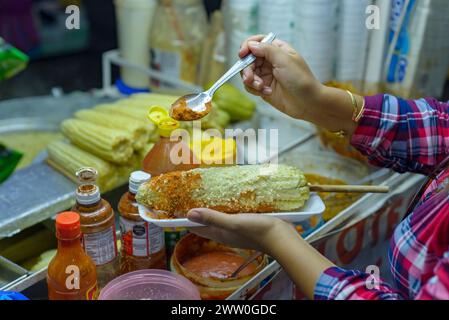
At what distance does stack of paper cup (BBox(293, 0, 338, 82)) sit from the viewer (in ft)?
6.06

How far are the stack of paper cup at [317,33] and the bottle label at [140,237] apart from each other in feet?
3.18

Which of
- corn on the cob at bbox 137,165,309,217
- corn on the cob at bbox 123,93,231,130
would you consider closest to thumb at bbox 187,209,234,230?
corn on the cob at bbox 137,165,309,217

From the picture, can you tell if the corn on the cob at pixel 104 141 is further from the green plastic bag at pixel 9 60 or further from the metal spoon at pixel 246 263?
the metal spoon at pixel 246 263

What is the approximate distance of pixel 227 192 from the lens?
1149 millimetres

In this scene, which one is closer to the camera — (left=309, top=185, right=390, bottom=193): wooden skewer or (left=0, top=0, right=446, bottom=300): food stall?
(left=309, top=185, right=390, bottom=193): wooden skewer

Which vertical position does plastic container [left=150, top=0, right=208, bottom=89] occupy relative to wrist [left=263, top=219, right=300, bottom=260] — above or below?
above

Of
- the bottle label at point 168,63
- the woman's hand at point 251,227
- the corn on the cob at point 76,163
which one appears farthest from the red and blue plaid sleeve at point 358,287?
the bottle label at point 168,63

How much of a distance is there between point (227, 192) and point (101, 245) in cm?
30

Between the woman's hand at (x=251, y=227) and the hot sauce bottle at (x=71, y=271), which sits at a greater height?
the woman's hand at (x=251, y=227)

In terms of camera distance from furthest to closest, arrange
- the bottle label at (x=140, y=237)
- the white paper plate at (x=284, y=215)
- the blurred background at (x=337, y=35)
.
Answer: the blurred background at (x=337, y=35), the bottle label at (x=140, y=237), the white paper plate at (x=284, y=215)

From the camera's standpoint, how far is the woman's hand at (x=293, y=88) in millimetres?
1278

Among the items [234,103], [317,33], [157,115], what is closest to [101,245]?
[157,115]

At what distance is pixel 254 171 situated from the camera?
1.19 metres

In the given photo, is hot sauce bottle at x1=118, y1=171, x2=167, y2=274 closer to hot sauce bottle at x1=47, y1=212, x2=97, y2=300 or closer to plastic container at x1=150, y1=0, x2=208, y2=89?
hot sauce bottle at x1=47, y1=212, x2=97, y2=300
